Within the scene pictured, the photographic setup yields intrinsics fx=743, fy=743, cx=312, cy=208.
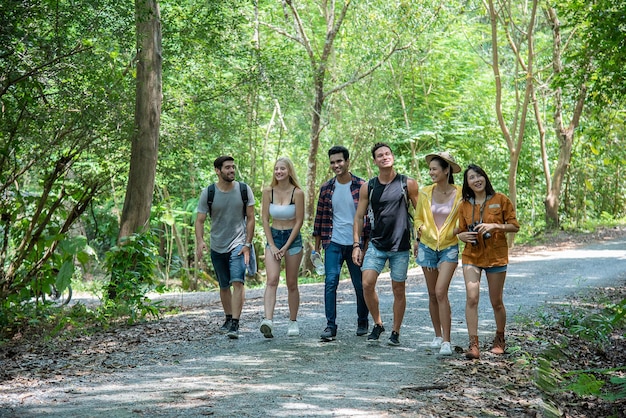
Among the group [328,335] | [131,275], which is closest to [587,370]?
[328,335]

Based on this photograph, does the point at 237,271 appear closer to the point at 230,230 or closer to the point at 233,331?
the point at 230,230

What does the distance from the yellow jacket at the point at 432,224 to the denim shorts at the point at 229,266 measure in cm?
234

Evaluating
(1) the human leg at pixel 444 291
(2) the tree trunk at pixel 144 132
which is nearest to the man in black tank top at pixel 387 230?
(1) the human leg at pixel 444 291

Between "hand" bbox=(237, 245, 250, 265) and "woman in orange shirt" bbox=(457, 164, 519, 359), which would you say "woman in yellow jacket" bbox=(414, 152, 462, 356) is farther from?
"hand" bbox=(237, 245, 250, 265)

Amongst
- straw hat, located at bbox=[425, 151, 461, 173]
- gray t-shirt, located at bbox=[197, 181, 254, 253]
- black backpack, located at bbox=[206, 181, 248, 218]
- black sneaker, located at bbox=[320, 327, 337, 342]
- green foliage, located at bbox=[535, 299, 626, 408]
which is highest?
straw hat, located at bbox=[425, 151, 461, 173]

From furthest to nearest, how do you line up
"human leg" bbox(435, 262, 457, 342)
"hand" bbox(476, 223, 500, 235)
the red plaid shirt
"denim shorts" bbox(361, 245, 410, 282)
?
1. the red plaid shirt
2. "denim shorts" bbox(361, 245, 410, 282)
3. "human leg" bbox(435, 262, 457, 342)
4. "hand" bbox(476, 223, 500, 235)

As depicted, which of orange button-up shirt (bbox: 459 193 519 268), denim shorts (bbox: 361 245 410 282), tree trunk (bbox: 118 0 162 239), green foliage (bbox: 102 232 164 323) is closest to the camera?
orange button-up shirt (bbox: 459 193 519 268)

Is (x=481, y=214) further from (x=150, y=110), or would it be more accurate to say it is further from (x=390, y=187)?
(x=150, y=110)

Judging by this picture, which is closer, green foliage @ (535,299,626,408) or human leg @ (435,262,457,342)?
green foliage @ (535,299,626,408)

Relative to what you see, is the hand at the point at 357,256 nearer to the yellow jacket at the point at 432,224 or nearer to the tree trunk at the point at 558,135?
the yellow jacket at the point at 432,224

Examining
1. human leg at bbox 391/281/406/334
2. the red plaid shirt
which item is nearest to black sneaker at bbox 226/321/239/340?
the red plaid shirt

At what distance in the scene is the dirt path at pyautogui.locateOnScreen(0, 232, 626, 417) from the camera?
18.3 ft

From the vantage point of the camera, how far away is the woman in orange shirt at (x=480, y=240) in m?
7.37

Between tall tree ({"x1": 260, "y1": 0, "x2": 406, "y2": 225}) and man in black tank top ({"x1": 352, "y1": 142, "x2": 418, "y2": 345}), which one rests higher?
tall tree ({"x1": 260, "y1": 0, "x2": 406, "y2": 225})
